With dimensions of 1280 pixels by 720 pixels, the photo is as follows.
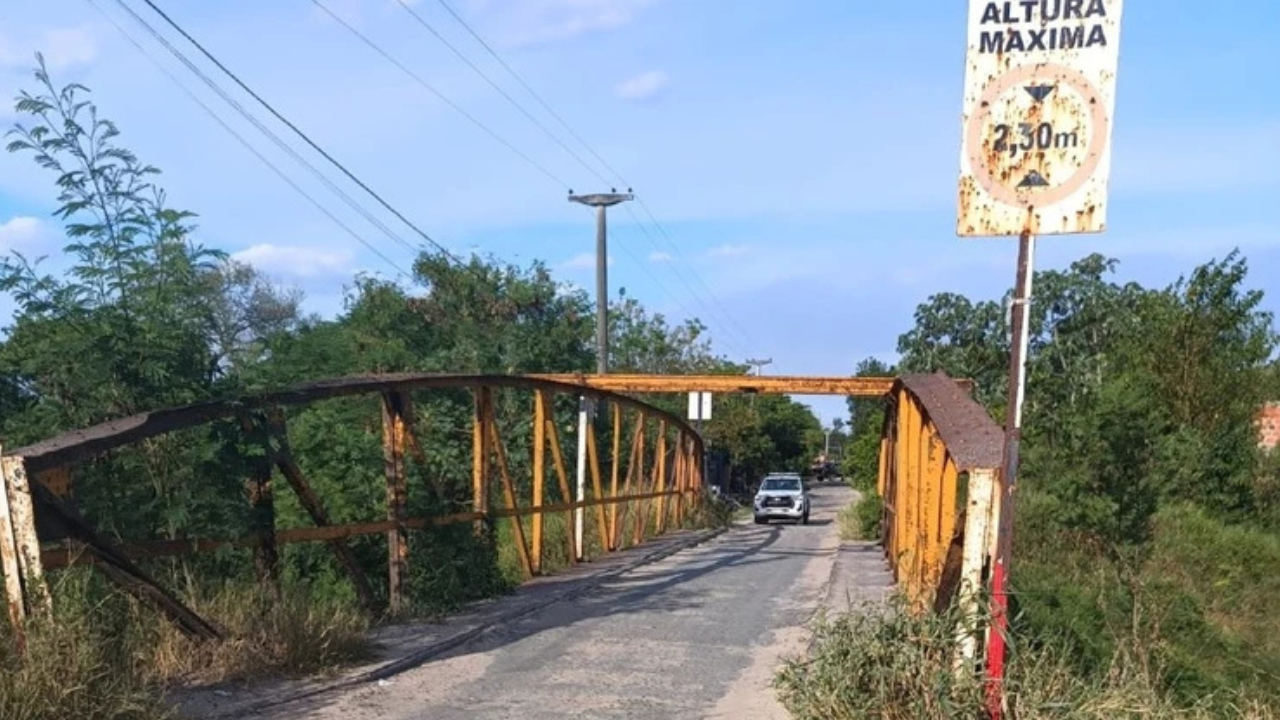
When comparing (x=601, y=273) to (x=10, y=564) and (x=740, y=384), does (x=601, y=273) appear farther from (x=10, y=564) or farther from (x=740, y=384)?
(x=10, y=564)

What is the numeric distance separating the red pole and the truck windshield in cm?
3386

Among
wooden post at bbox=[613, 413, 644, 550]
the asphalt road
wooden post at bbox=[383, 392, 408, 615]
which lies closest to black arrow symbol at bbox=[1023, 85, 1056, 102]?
the asphalt road

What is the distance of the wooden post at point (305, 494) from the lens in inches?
358

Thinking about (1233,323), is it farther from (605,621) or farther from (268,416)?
(268,416)

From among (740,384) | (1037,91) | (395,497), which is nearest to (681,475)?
(740,384)

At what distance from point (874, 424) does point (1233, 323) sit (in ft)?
69.4

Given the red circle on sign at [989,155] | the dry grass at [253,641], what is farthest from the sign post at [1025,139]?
the dry grass at [253,641]

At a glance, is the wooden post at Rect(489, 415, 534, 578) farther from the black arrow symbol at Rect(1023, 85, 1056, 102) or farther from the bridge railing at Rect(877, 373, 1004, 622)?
the black arrow symbol at Rect(1023, 85, 1056, 102)

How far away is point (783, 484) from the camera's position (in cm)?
3956

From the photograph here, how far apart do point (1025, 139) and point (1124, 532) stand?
11.8 m

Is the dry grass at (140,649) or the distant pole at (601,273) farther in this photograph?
the distant pole at (601,273)

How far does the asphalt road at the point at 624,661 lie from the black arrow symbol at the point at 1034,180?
3.61m

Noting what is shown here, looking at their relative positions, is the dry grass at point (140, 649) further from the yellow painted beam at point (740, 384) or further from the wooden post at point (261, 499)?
the yellow painted beam at point (740, 384)

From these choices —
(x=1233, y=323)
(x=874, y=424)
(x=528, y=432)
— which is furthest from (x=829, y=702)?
(x=874, y=424)
